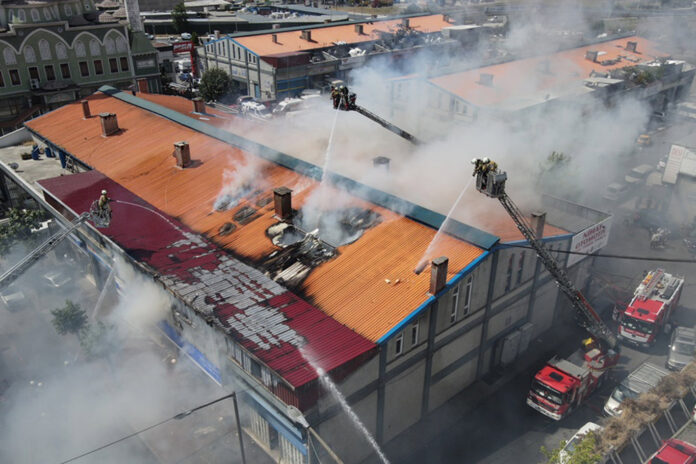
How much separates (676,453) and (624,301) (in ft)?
28.1

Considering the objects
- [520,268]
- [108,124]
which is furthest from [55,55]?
[520,268]

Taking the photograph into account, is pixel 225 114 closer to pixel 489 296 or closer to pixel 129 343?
pixel 129 343

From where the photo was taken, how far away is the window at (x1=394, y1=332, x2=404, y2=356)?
13453 millimetres

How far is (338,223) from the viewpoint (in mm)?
17047

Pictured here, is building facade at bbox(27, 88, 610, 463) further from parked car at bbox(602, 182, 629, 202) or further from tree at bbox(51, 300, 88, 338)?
parked car at bbox(602, 182, 629, 202)

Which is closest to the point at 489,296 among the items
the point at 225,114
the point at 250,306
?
the point at 250,306

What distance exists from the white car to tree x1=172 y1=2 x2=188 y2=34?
240ft

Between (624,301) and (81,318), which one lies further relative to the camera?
(624,301)

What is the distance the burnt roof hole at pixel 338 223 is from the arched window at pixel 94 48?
29749 millimetres

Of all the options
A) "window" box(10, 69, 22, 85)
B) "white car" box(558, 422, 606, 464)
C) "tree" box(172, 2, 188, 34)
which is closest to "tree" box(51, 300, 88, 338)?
"white car" box(558, 422, 606, 464)

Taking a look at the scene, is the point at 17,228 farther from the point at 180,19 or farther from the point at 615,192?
the point at 180,19

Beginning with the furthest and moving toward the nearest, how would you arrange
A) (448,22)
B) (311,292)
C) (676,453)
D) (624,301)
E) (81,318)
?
(448,22)
(624,301)
(81,318)
(311,292)
(676,453)

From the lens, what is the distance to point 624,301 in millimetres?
21250

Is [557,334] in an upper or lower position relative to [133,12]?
lower
